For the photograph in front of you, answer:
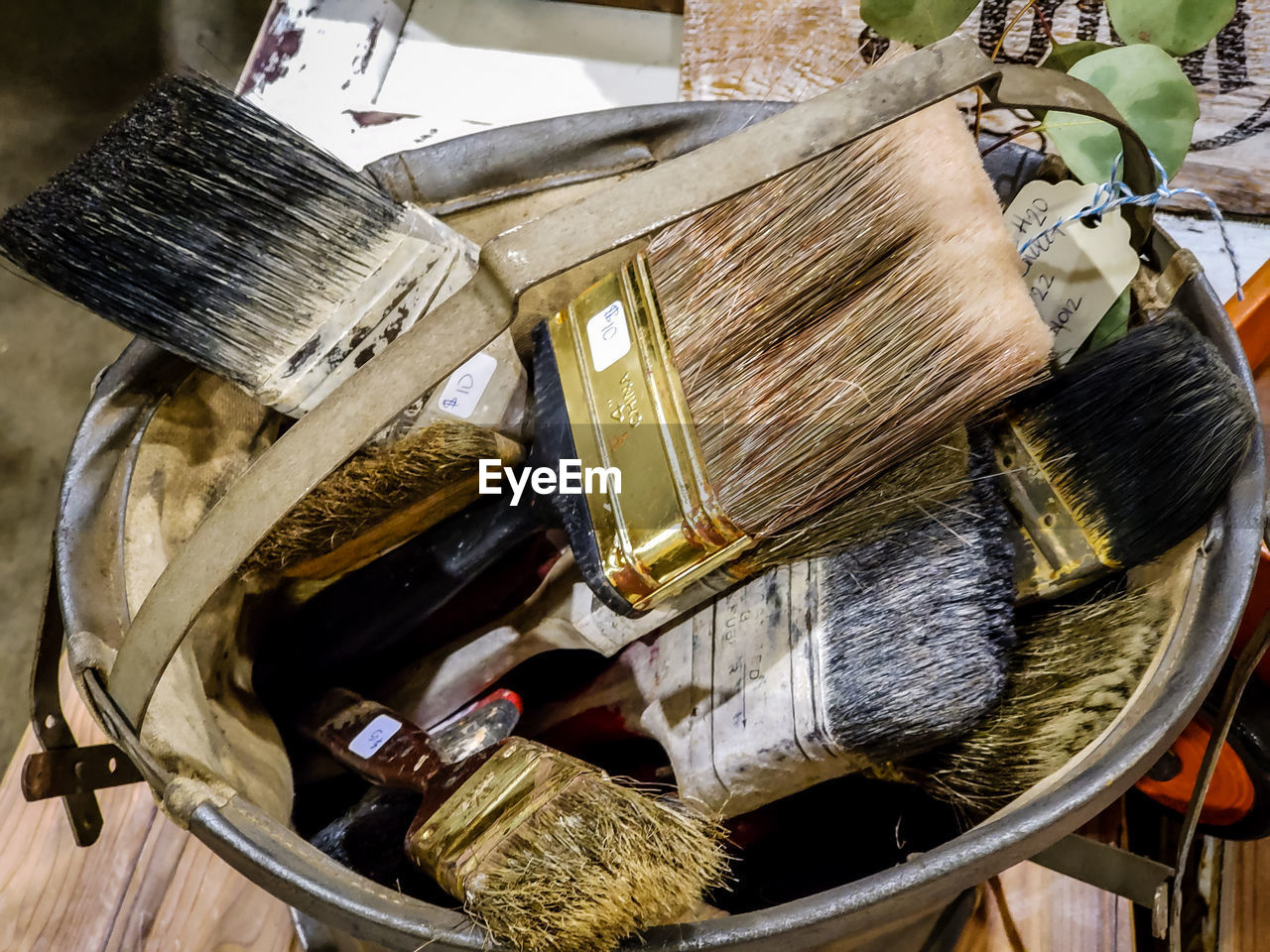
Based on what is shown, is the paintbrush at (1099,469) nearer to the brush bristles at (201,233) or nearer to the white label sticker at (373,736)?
the white label sticker at (373,736)

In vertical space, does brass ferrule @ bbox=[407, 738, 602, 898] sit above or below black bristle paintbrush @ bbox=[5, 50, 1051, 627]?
below

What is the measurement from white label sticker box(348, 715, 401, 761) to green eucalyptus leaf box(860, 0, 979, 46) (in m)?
0.61

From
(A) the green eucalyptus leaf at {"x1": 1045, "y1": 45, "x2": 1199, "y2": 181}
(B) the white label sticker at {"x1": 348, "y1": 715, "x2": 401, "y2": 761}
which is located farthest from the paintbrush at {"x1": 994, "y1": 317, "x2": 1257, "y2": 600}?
(B) the white label sticker at {"x1": 348, "y1": 715, "x2": 401, "y2": 761}

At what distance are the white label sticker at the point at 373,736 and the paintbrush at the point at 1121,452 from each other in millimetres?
442

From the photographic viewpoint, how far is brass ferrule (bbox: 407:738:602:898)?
544mm

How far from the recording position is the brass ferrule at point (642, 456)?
642 millimetres

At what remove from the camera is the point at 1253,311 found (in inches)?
35.7

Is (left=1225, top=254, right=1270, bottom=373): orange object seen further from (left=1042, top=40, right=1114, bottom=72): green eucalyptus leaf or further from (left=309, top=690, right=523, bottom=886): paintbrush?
(left=309, top=690, right=523, bottom=886): paintbrush

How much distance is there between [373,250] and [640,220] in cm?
31

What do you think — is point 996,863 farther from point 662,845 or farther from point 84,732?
point 84,732

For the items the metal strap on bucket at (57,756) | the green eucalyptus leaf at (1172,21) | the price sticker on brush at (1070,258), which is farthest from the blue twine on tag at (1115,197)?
the metal strap on bucket at (57,756)

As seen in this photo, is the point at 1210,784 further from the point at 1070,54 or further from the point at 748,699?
the point at 1070,54

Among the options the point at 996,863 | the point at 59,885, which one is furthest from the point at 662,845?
the point at 59,885

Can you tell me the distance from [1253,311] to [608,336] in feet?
2.01
